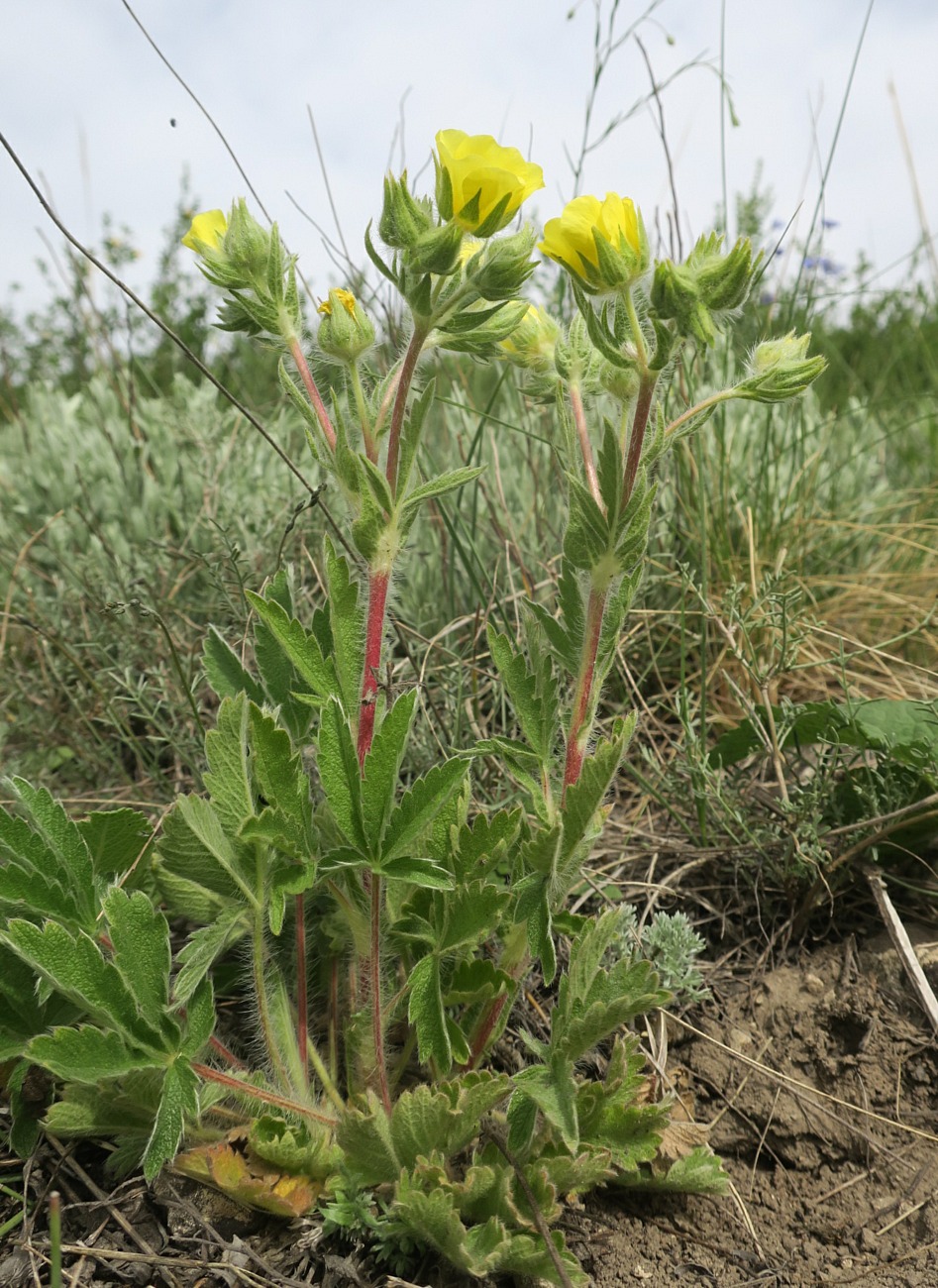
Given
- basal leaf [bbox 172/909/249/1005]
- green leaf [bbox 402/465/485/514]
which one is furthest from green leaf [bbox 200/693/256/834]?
green leaf [bbox 402/465/485/514]

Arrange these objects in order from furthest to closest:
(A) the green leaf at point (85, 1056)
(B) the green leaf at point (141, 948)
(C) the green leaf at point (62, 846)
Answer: (C) the green leaf at point (62, 846) < (B) the green leaf at point (141, 948) < (A) the green leaf at point (85, 1056)

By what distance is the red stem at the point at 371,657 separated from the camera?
135 centimetres

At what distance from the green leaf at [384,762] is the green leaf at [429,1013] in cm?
20

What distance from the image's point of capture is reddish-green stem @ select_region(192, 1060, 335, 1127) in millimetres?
1320

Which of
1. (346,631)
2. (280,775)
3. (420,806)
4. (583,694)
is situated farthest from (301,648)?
(583,694)

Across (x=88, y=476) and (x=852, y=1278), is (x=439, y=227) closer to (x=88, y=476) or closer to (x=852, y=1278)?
(x=852, y=1278)

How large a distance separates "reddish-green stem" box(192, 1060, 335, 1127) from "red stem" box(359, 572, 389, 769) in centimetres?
44

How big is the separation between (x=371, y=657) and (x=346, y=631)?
0.05 metres

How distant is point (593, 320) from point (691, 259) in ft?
0.44

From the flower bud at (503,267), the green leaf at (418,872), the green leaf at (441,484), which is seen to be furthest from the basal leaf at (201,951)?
the flower bud at (503,267)

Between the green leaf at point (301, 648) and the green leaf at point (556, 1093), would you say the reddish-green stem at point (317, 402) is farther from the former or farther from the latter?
the green leaf at point (556, 1093)

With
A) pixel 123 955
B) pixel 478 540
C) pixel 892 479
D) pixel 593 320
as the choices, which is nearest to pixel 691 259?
pixel 593 320

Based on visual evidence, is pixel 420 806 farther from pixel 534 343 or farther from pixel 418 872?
pixel 534 343

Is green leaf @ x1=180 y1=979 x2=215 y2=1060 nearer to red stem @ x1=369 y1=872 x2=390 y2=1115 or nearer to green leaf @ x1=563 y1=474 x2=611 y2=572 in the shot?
red stem @ x1=369 y1=872 x2=390 y2=1115
